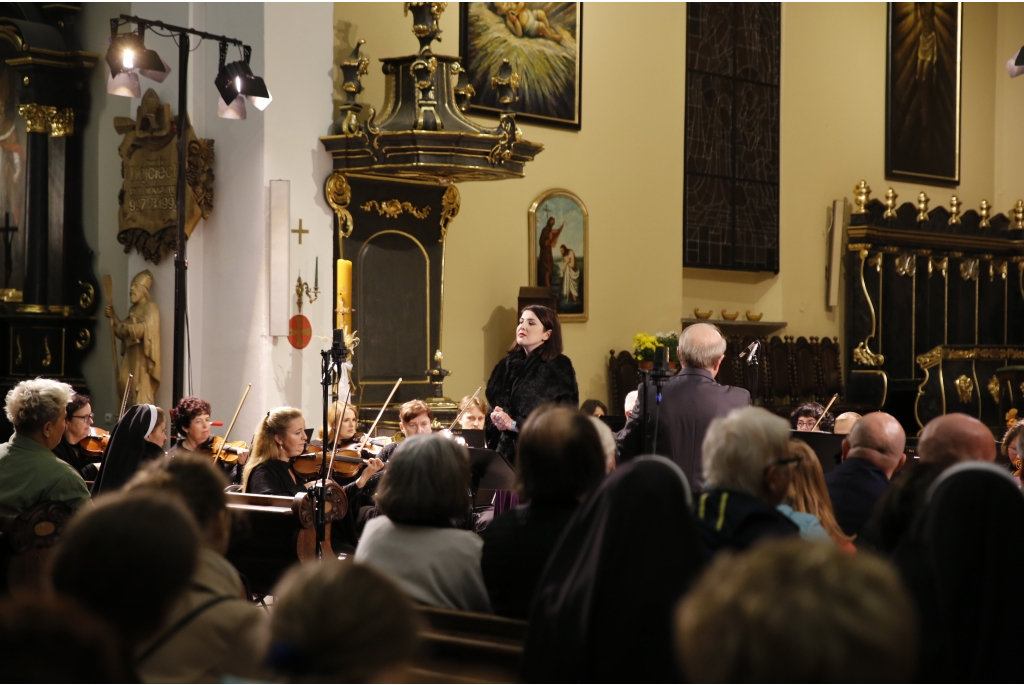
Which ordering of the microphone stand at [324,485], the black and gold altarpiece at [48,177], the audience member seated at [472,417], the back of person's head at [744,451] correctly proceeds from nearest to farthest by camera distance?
the back of person's head at [744,451] < the microphone stand at [324,485] < the audience member seated at [472,417] < the black and gold altarpiece at [48,177]

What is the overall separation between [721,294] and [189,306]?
23.4ft

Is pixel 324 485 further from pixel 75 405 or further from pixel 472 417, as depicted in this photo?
pixel 472 417

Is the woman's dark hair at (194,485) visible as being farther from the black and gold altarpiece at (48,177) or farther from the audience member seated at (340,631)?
the black and gold altarpiece at (48,177)

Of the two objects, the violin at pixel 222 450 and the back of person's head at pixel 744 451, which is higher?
the back of person's head at pixel 744 451

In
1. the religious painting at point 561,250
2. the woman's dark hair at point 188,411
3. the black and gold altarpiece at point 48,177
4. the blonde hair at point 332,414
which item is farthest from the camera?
the religious painting at point 561,250

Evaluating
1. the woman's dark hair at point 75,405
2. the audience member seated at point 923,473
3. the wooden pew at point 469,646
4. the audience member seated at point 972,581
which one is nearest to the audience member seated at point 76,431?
the woman's dark hair at point 75,405

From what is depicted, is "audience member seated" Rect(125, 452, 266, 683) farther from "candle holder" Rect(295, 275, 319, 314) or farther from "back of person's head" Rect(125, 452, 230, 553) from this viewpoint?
"candle holder" Rect(295, 275, 319, 314)

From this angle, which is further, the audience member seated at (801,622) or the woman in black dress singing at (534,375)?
the woman in black dress singing at (534,375)

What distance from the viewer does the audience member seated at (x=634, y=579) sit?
2.42 meters

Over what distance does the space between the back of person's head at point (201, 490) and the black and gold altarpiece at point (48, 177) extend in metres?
8.84

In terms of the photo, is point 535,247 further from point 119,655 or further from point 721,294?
point 119,655

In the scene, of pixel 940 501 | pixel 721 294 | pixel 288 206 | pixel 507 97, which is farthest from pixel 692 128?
pixel 940 501

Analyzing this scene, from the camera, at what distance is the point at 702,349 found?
17.3ft

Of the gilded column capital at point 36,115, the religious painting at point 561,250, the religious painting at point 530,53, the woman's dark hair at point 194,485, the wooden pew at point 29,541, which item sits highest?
the religious painting at point 530,53
